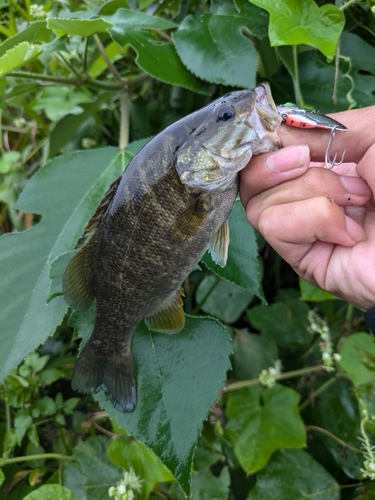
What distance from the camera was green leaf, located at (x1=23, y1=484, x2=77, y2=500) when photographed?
98 cm

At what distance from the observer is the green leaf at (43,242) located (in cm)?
92

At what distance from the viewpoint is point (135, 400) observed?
896 mm

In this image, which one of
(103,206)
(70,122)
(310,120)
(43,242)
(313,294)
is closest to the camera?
(310,120)

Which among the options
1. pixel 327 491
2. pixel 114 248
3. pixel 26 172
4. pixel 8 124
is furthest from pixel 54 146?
pixel 327 491

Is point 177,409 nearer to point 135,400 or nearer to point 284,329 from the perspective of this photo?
point 135,400

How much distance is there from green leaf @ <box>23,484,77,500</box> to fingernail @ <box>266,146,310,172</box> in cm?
90

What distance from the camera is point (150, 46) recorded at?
1.11 meters

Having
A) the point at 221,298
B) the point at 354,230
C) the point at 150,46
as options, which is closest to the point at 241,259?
the point at 354,230

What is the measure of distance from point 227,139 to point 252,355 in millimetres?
877

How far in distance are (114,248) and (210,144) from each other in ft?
0.88

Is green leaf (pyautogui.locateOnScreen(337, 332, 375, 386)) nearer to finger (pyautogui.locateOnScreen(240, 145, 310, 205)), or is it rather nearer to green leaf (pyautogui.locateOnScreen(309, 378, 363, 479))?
green leaf (pyautogui.locateOnScreen(309, 378, 363, 479))

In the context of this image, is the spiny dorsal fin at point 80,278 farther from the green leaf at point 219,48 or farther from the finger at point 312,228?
the green leaf at point 219,48

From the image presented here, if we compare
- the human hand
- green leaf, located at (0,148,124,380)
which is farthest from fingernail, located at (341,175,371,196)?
green leaf, located at (0,148,124,380)

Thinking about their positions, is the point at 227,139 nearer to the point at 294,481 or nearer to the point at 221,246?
the point at 221,246
